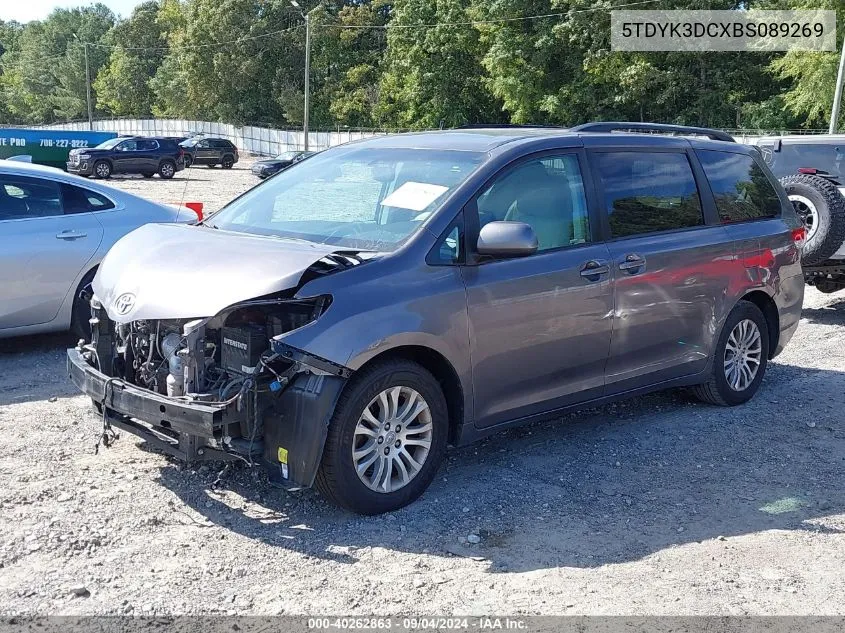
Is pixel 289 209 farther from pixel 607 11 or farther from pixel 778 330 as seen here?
pixel 607 11

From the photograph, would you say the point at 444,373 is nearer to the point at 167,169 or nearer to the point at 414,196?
the point at 414,196

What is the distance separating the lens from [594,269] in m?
5.36

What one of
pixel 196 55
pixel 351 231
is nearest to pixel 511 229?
pixel 351 231

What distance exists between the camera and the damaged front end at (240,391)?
4164mm

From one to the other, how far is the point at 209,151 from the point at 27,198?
42.2m

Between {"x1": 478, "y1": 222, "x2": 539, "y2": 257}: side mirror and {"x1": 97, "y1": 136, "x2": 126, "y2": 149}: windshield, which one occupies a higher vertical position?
{"x1": 97, "y1": 136, "x2": 126, "y2": 149}: windshield

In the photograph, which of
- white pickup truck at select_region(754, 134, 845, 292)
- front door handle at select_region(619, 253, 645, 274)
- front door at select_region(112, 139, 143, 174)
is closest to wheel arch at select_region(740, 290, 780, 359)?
front door handle at select_region(619, 253, 645, 274)

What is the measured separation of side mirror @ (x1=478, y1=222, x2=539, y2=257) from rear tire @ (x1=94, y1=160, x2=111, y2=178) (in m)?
32.8

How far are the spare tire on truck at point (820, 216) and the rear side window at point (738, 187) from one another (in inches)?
107

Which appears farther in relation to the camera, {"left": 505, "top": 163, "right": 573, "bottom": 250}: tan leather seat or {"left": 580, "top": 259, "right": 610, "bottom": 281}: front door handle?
{"left": 580, "top": 259, "right": 610, "bottom": 281}: front door handle

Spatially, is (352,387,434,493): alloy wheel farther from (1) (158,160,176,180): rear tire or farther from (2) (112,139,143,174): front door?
(1) (158,160,176,180): rear tire

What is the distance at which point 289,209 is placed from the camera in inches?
213

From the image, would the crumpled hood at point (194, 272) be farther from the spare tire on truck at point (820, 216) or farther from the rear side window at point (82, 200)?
the spare tire on truck at point (820, 216)

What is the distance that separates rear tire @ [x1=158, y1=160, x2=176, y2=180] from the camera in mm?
37438
